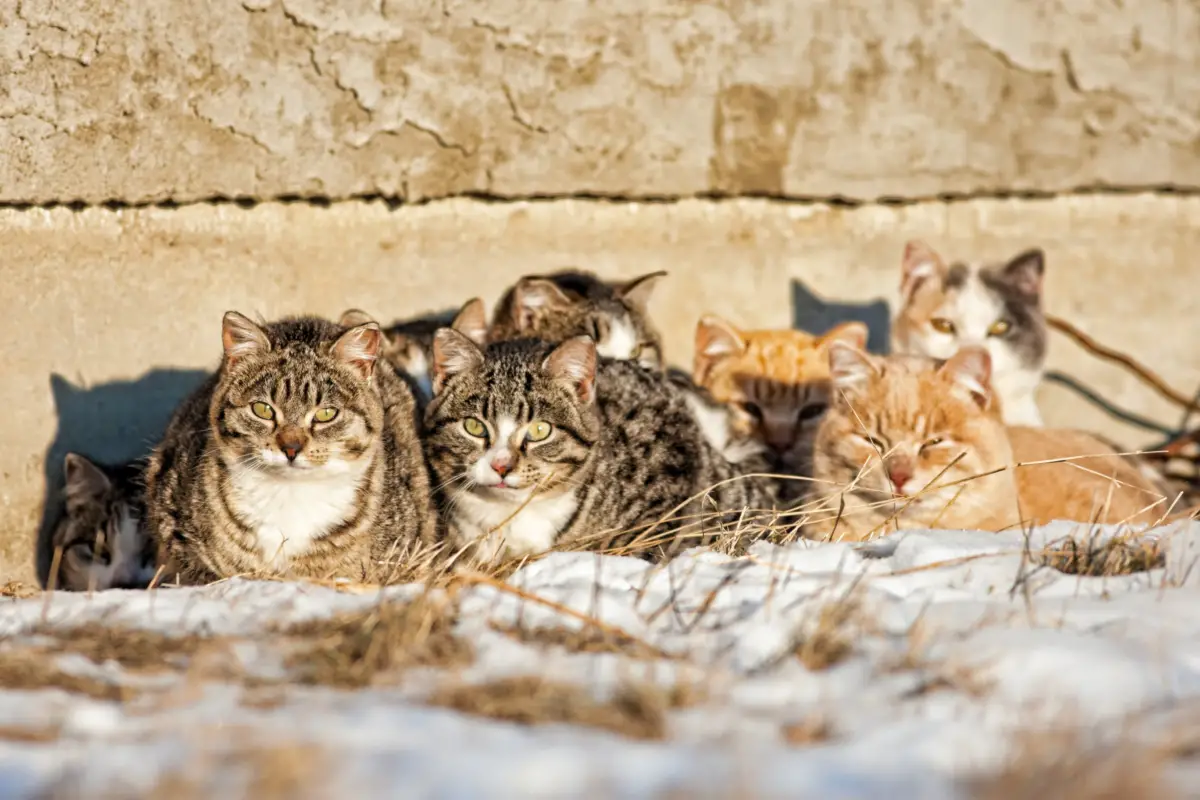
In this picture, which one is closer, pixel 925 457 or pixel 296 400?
pixel 296 400

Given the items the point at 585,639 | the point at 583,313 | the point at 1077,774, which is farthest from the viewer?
the point at 583,313

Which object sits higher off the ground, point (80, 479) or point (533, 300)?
point (533, 300)

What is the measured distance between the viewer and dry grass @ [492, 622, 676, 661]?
8.65ft

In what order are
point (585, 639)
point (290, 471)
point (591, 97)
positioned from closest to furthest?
point (585, 639) < point (290, 471) < point (591, 97)

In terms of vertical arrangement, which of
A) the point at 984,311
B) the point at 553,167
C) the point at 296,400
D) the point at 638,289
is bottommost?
the point at 296,400

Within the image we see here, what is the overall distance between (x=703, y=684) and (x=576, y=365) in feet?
5.85

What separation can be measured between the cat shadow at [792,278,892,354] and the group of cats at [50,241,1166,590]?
706mm

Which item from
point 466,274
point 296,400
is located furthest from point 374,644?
point 466,274

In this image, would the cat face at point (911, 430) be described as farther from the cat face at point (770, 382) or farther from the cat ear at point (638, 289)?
the cat ear at point (638, 289)

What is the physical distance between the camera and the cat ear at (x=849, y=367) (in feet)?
14.6

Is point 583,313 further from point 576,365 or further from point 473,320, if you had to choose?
point 576,365

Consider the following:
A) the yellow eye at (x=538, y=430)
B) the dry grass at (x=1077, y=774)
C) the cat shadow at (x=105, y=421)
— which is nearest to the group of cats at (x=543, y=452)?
the yellow eye at (x=538, y=430)

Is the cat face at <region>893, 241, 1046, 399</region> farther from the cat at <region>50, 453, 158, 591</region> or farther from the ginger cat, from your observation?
the cat at <region>50, 453, 158, 591</region>

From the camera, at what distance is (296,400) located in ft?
12.2
